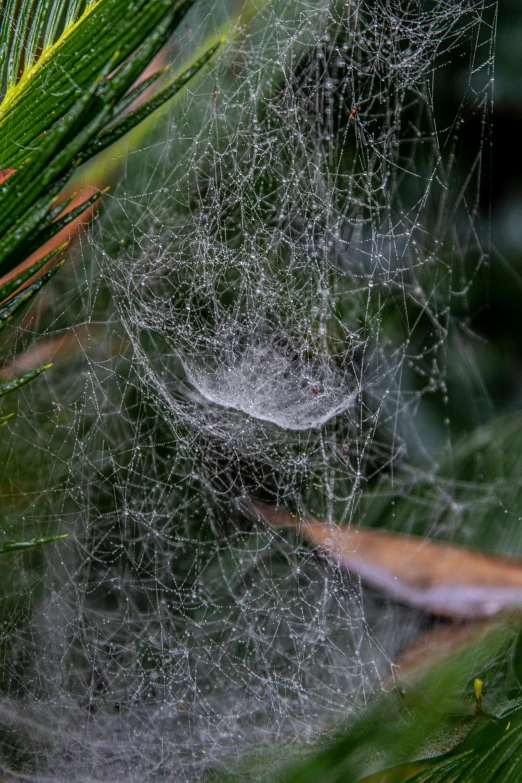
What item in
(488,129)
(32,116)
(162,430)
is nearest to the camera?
(32,116)

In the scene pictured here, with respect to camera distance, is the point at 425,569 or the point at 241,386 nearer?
the point at 425,569

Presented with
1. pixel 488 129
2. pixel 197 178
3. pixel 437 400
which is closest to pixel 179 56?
pixel 197 178

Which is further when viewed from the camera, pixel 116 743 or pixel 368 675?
pixel 116 743

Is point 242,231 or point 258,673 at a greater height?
point 242,231

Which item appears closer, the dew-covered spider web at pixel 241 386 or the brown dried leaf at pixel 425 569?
the brown dried leaf at pixel 425 569

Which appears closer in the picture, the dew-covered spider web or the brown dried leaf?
the brown dried leaf

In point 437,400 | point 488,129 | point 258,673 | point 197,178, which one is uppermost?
point 197,178

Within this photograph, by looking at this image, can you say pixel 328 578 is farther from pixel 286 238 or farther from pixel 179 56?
pixel 179 56

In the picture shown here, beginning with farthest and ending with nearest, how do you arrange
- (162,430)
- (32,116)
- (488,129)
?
1. (162,430)
2. (488,129)
3. (32,116)
